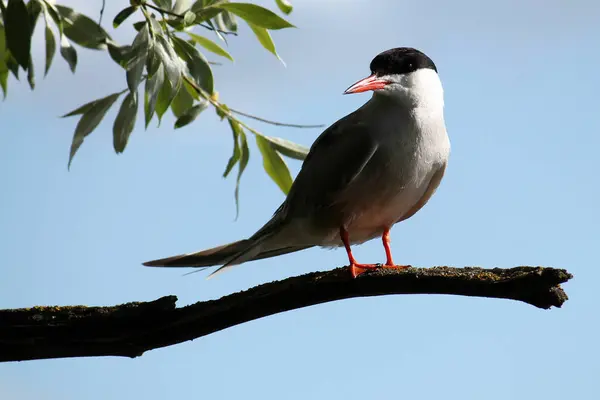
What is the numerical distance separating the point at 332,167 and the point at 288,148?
1.34ft

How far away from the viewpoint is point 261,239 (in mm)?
4195

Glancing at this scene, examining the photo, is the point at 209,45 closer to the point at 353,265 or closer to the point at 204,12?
the point at 204,12

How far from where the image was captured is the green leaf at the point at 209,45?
13.7ft

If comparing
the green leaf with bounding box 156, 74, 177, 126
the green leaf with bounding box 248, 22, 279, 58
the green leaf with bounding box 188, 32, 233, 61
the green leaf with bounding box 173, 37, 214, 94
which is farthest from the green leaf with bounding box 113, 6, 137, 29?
the green leaf with bounding box 248, 22, 279, 58

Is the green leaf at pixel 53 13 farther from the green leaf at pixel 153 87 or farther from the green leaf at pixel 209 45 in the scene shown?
the green leaf at pixel 209 45

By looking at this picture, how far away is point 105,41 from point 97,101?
0.29 m

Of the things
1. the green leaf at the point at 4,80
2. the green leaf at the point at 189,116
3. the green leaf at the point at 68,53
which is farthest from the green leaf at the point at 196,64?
the green leaf at the point at 4,80

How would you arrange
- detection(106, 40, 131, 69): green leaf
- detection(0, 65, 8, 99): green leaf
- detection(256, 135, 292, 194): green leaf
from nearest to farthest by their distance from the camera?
detection(106, 40, 131, 69): green leaf < detection(256, 135, 292, 194): green leaf < detection(0, 65, 8, 99): green leaf

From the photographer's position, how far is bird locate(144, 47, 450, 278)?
12.5 feet

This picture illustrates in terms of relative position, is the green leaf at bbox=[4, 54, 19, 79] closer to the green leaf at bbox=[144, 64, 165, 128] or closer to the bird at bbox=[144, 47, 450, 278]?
the green leaf at bbox=[144, 64, 165, 128]

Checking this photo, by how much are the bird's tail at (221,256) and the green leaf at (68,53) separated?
1.00m

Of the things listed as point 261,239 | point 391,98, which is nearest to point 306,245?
point 261,239

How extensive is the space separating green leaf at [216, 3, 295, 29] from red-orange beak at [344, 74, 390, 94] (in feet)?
1.29

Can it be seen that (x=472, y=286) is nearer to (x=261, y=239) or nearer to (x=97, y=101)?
(x=261, y=239)
